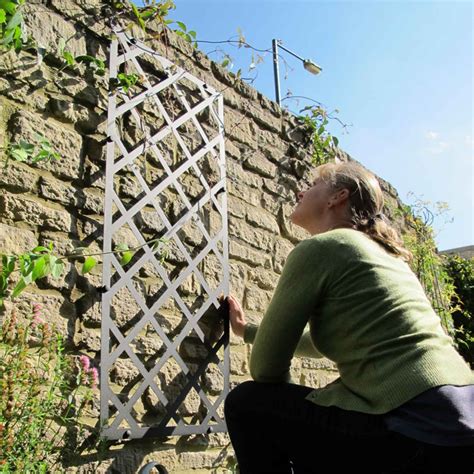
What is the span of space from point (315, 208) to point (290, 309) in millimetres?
568

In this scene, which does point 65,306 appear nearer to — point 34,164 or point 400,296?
point 34,164

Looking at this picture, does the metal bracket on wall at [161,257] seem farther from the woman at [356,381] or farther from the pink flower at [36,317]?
the woman at [356,381]

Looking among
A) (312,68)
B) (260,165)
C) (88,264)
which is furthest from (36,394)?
(312,68)

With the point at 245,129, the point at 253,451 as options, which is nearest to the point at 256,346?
the point at 253,451

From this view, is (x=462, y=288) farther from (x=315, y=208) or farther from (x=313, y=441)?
(x=313, y=441)

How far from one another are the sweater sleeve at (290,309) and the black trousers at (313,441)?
0.29 ft

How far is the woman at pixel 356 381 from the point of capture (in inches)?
57.6

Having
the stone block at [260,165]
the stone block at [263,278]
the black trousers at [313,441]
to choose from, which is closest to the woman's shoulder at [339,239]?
the black trousers at [313,441]

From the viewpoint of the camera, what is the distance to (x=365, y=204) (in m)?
2.05

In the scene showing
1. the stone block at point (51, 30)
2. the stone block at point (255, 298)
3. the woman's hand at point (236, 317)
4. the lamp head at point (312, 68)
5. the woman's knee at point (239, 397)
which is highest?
the lamp head at point (312, 68)

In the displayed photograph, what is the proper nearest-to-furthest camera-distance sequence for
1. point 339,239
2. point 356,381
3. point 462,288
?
1. point 356,381
2. point 339,239
3. point 462,288

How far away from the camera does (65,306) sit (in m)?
2.07

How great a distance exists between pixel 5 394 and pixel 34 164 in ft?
2.75

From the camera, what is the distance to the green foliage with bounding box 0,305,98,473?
170 centimetres
